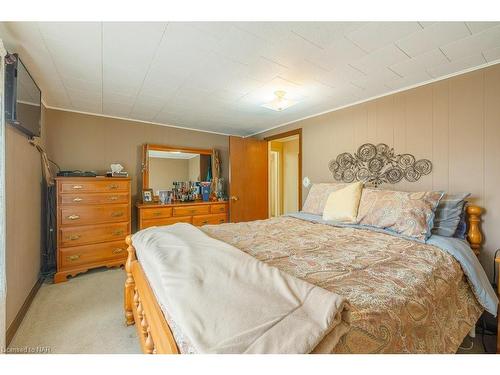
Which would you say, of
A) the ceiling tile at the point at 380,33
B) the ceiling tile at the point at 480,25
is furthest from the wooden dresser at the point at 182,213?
the ceiling tile at the point at 480,25

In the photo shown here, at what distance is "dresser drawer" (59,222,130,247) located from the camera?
265 centimetres

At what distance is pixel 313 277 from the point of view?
3.40 feet

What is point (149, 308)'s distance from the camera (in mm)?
1102

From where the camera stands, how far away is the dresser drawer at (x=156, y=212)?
130 inches

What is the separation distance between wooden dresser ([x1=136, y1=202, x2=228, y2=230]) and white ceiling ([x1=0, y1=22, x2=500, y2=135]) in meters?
1.54

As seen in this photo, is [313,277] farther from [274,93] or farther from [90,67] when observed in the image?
[90,67]

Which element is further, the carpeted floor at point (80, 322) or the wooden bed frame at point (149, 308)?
the carpeted floor at point (80, 322)

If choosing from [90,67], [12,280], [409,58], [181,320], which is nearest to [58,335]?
[12,280]

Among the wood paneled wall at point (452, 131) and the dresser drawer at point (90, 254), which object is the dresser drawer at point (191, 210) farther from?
the wood paneled wall at point (452, 131)

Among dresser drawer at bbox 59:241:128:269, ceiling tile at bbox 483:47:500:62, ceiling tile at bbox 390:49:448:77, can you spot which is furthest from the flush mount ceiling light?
dresser drawer at bbox 59:241:128:269

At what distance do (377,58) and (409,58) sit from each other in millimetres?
264

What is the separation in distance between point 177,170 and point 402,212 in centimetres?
340

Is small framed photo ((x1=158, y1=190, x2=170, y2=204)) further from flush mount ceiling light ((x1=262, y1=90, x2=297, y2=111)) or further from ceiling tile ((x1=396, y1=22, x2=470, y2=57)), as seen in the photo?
ceiling tile ((x1=396, y1=22, x2=470, y2=57))

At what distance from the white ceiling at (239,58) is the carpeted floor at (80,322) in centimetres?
219
